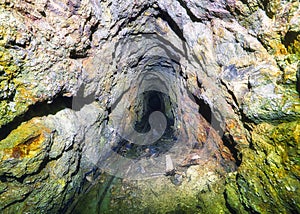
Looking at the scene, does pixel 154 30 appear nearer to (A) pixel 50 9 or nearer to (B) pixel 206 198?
(A) pixel 50 9

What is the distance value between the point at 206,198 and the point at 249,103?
2.24 metres

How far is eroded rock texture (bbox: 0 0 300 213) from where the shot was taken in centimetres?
248

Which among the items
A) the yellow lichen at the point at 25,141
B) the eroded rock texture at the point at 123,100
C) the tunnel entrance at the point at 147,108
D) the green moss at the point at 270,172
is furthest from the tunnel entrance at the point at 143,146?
the green moss at the point at 270,172

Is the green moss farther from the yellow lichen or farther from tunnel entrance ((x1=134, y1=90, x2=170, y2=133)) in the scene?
tunnel entrance ((x1=134, y1=90, x2=170, y2=133))

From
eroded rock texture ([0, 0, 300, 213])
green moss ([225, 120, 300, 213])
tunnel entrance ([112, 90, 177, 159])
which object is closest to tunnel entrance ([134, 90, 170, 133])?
tunnel entrance ([112, 90, 177, 159])

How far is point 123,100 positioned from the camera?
19.3 feet

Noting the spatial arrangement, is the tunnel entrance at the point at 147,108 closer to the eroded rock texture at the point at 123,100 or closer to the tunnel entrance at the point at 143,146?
the tunnel entrance at the point at 143,146

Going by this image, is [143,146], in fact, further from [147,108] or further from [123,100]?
[147,108]

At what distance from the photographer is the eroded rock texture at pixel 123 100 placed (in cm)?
248

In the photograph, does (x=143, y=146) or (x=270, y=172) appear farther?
(x=143, y=146)

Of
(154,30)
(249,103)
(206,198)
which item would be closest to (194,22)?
(154,30)

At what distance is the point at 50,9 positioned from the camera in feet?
9.19

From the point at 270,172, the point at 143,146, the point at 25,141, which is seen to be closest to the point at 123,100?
the point at 143,146

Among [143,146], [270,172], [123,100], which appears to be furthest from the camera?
[143,146]
